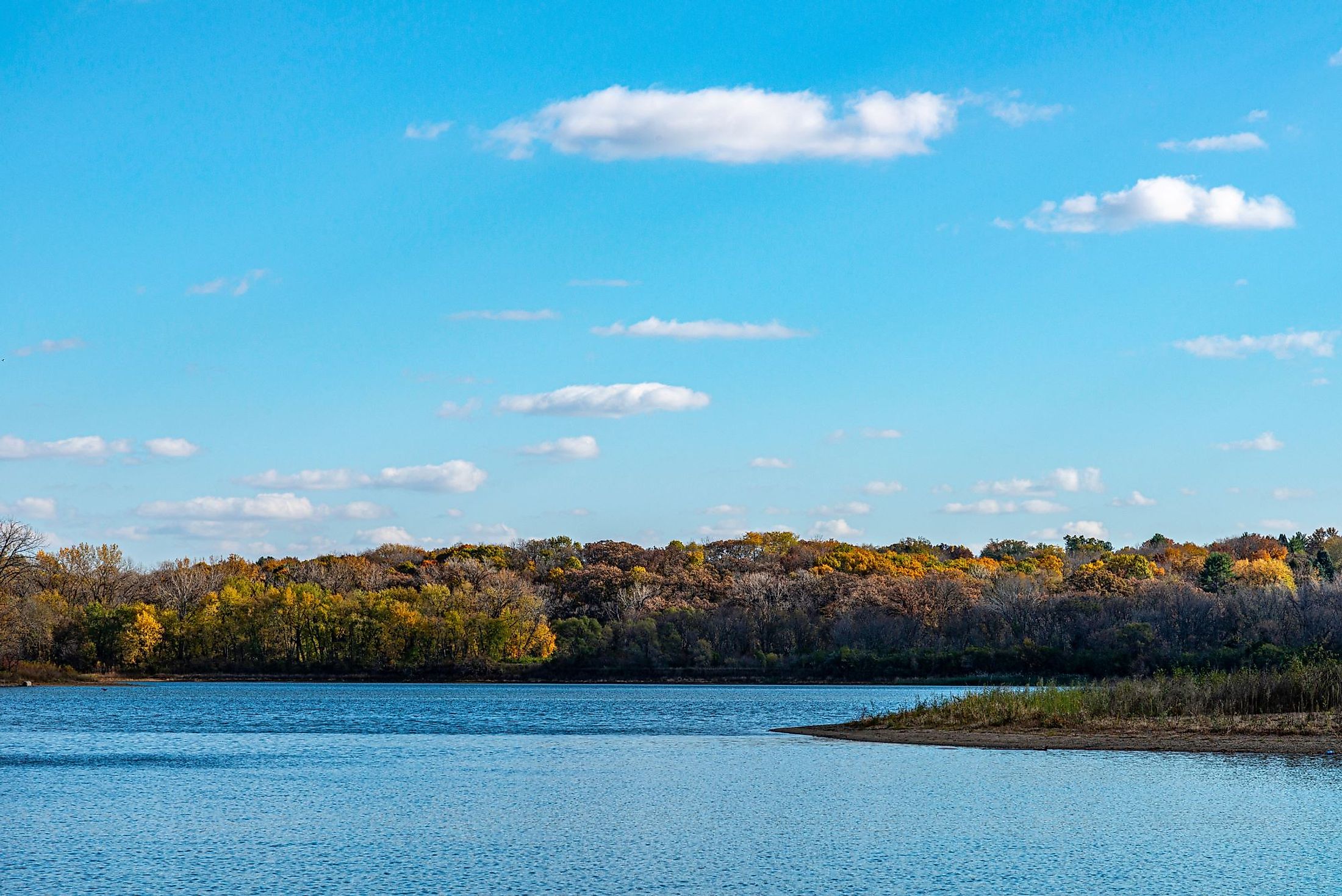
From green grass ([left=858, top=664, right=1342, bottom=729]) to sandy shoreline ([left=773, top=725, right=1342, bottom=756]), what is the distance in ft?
4.51

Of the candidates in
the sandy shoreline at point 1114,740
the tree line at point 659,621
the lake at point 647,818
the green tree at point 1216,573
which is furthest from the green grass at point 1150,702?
the green tree at point 1216,573

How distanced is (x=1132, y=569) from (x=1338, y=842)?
139m

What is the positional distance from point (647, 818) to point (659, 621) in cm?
10986

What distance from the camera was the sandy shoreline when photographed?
143 ft

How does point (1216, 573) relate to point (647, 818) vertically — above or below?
above

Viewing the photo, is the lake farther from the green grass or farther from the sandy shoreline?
the green grass

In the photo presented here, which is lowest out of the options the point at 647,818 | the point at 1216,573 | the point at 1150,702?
the point at 647,818

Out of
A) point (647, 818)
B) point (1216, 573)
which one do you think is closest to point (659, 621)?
point (1216, 573)

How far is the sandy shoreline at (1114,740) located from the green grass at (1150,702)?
1375 mm

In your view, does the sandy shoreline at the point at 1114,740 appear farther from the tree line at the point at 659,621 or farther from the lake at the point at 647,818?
the tree line at the point at 659,621

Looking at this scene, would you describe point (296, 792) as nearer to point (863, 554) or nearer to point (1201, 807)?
point (1201, 807)

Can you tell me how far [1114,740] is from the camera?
4719 cm

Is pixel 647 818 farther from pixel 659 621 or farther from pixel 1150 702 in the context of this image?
pixel 659 621

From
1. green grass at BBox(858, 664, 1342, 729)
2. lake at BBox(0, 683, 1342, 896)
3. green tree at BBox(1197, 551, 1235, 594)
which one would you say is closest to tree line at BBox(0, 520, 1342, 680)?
green tree at BBox(1197, 551, 1235, 594)
